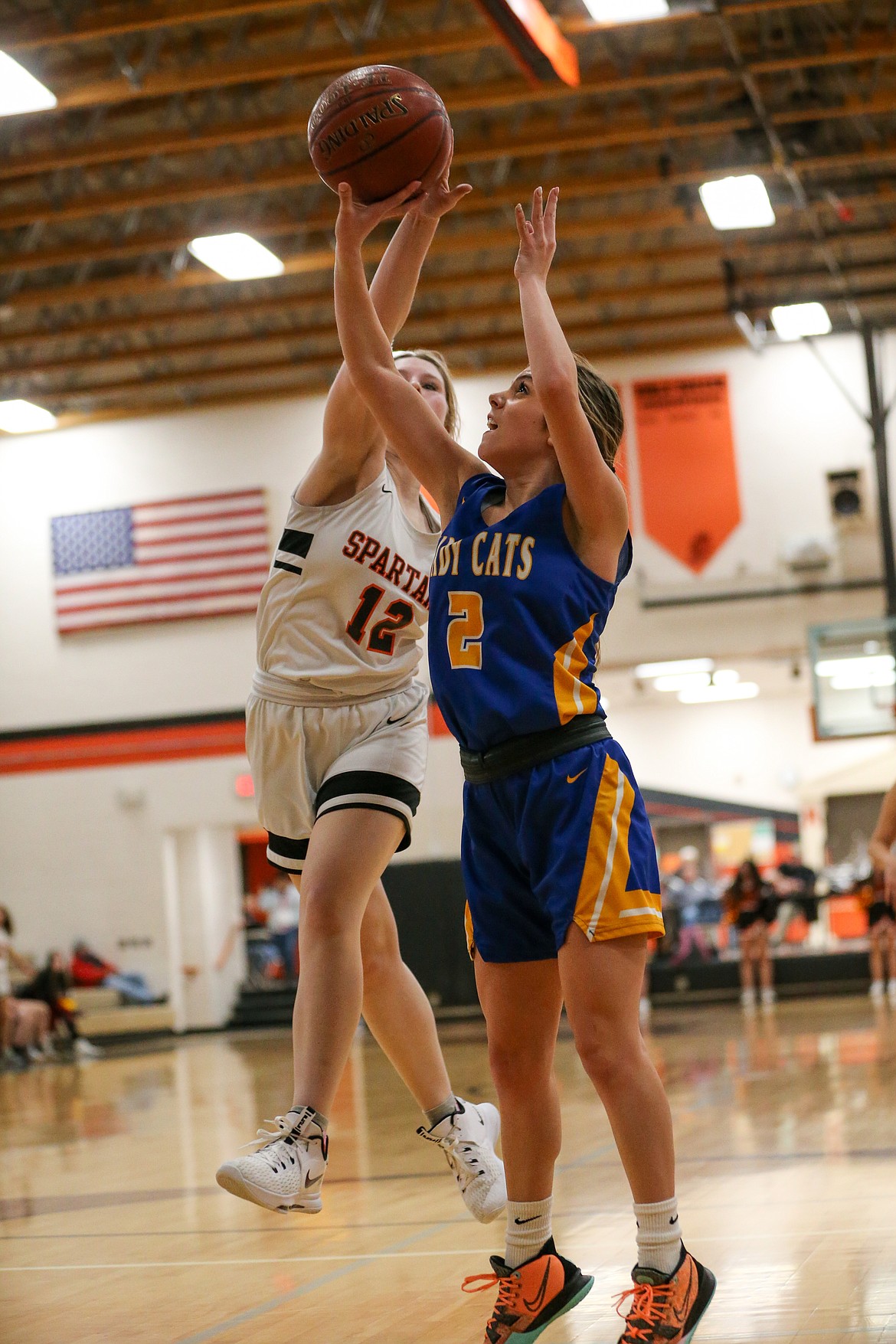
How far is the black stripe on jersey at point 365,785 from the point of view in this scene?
3213 mm

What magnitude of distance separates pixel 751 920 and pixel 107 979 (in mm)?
7264

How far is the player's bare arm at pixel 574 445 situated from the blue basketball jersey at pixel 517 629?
0.04 meters

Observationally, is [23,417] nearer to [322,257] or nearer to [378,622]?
[322,257]

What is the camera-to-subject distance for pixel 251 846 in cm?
2439

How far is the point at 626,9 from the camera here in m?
8.85

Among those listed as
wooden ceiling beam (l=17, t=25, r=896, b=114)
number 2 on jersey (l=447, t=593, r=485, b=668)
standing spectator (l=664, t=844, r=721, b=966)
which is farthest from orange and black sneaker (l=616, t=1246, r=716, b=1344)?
standing spectator (l=664, t=844, r=721, b=966)

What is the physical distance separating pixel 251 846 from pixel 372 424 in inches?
848

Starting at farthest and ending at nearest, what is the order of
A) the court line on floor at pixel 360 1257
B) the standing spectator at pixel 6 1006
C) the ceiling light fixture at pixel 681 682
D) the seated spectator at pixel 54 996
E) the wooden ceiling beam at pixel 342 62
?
A: 1. the ceiling light fixture at pixel 681 682
2. the seated spectator at pixel 54 996
3. the standing spectator at pixel 6 1006
4. the wooden ceiling beam at pixel 342 62
5. the court line on floor at pixel 360 1257

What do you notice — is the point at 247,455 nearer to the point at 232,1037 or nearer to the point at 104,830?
the point at 104,830

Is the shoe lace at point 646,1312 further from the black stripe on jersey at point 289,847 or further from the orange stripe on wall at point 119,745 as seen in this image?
the orange stripe on wall at point 119,745

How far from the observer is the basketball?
318 cm

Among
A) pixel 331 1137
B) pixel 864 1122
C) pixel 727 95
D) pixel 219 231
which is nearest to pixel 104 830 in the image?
pixel 219 231

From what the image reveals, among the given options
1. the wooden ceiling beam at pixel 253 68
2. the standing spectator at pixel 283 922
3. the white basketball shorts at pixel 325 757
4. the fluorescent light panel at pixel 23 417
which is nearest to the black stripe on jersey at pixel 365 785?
the white basketball shorts at pixel 325 757

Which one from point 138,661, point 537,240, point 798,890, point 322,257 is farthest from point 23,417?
point 537,240
